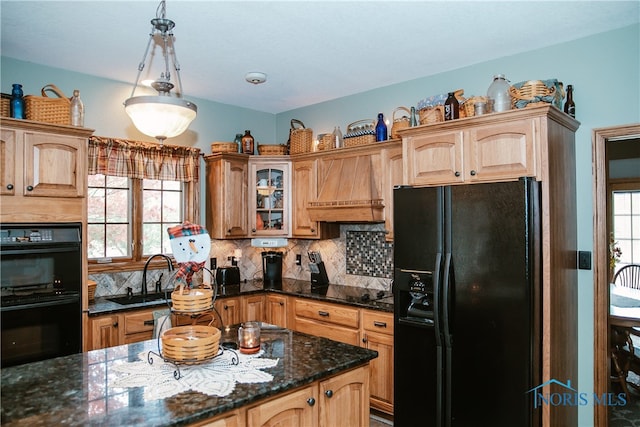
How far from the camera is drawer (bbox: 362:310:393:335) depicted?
349 cm

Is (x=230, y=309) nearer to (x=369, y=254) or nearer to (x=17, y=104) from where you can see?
(x=369, y=254)

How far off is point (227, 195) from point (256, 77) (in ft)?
4.03

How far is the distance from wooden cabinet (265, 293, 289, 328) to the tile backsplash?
0.59 m

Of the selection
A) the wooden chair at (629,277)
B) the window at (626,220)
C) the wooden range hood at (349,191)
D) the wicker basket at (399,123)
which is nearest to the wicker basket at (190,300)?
the wooden range hood at (349,191)

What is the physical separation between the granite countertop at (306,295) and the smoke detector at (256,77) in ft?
6.20

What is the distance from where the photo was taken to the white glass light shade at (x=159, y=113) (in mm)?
2080

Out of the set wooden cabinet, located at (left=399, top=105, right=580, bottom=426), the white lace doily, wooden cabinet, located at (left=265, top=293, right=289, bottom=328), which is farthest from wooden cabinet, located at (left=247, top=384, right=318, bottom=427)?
wooden cabinet, located at (left=265, top=293, right=289, bottom=328)

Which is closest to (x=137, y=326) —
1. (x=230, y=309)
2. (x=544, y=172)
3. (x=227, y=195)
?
(x=230, y=309)

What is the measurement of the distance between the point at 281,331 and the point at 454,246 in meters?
1.21

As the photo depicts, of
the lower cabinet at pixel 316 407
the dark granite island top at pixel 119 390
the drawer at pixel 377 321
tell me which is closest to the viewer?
the dark granite island top at pixel 119 390

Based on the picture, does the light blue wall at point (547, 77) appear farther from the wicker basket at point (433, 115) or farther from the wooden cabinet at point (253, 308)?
the wooden cabinet at point (253, 308)

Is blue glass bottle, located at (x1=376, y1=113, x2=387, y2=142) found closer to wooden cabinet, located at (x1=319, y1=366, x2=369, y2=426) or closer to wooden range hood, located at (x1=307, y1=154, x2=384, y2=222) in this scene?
wooden range hood, located at (x1=307, y1=154, x2=384, y2=222)

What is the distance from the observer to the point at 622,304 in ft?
13.3

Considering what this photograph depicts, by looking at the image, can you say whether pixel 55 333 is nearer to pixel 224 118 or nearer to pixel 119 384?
pixel 119 384
